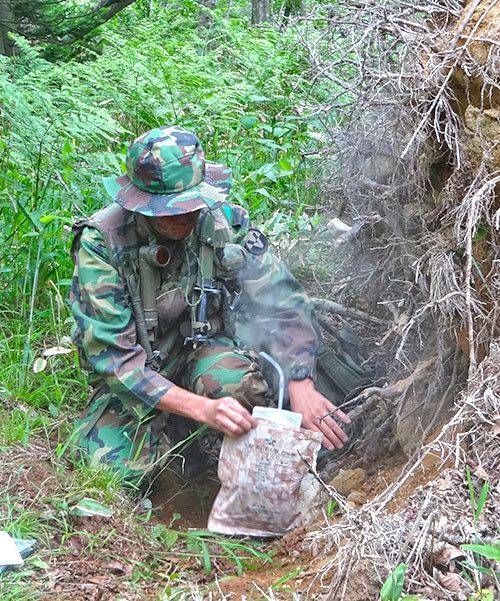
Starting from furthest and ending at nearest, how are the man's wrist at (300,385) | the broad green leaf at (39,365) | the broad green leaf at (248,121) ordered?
the broad green leaf at (248,121) → the broad green leaf at (39,365) → the man's wrist at (300,385)

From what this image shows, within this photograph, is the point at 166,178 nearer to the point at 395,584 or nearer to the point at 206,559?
the point at 206,559

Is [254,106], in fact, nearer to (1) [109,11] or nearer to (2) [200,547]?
(1) [109,11]

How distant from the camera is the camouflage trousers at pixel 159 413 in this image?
363 centimetres

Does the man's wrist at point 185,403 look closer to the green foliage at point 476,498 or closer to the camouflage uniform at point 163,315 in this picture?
the camouflage uniform at point 163,315

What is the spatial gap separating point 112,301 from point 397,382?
1.14 m

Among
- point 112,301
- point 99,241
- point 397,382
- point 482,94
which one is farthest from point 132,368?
point 482,94

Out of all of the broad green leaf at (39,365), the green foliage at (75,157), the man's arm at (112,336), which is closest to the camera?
the man's arm at (112,336)

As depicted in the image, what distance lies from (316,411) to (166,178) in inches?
41.5

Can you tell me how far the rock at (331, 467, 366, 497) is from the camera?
335cm

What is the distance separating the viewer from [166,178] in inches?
132

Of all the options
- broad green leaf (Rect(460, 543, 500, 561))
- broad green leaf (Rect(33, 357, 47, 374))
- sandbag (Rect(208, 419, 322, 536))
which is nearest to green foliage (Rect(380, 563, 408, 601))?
broad green leaf (Rect(460, 543, 500, 561))

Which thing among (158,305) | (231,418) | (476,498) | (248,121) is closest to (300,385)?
(231,418)

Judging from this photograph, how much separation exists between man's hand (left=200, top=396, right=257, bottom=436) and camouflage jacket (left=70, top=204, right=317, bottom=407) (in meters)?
0.31

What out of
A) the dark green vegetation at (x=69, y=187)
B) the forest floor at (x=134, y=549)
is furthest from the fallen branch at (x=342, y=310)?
the dark green vegetation at (x=69, y=187)
